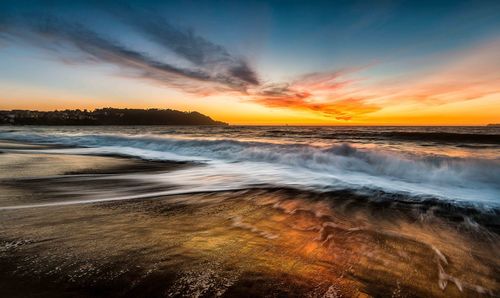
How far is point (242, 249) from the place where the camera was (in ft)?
9.49

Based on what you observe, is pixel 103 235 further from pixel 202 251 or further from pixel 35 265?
pixel 202 251

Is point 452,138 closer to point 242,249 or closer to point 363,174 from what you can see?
point 363,174

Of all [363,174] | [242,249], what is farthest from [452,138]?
[242,249]

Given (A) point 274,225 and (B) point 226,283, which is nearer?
(B) point 226,283

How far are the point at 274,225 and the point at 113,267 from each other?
1981 millimetres

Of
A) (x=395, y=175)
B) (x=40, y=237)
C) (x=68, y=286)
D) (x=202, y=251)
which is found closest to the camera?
(x=68, y=286)

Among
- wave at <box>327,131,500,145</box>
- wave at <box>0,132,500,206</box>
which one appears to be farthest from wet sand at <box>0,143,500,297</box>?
wave at <box>327,131,500,145</box>

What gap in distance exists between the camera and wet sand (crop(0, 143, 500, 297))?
220 cm

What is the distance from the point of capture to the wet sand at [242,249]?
2.20m

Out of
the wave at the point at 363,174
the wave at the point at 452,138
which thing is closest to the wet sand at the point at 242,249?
the wave at the point at 363,174

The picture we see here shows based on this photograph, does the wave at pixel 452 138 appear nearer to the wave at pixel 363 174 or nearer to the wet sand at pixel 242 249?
the wave at pixel 363 174

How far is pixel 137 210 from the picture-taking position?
434 cm

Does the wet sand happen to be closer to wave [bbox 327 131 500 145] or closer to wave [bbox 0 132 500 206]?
wave [bbox 0 132 500 206]

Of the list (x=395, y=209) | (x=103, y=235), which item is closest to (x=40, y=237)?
(x=103, y=235)
